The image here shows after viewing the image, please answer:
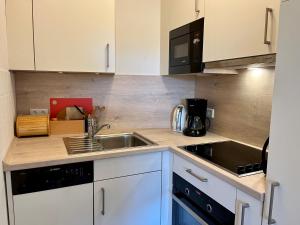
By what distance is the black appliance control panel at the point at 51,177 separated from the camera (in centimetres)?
123

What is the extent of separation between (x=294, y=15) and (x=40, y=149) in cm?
142

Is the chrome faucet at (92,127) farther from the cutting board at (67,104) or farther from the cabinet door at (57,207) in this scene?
the cabinet door at (57,207)

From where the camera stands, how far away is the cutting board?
5.99ft

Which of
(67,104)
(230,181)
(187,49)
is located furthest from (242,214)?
(67,104)

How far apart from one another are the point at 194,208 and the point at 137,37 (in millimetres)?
1360

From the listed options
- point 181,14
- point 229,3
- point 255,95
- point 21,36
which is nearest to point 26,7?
point 21,36

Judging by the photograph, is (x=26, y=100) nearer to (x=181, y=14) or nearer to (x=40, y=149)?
(x=40, y=149)

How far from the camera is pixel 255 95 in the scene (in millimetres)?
1570

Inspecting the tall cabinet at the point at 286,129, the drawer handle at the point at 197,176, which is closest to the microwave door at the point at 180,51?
the drawer handle at the point at 197,176

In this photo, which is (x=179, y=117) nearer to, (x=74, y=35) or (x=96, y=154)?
(x=96, y=154)

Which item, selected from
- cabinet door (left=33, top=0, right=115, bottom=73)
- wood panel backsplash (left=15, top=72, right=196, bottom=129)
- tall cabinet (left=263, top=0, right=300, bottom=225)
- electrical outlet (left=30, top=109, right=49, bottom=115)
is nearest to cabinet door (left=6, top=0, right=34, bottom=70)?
cabinet door (left=33, top=0, right=115, bottom=73)

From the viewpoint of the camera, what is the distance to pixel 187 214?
151 cm

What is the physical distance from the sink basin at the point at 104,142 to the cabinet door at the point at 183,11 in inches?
35.7

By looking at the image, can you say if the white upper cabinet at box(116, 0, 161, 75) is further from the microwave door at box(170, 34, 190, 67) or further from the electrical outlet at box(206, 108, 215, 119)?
the electrical outlet at box(206, 108, 215, 119)
